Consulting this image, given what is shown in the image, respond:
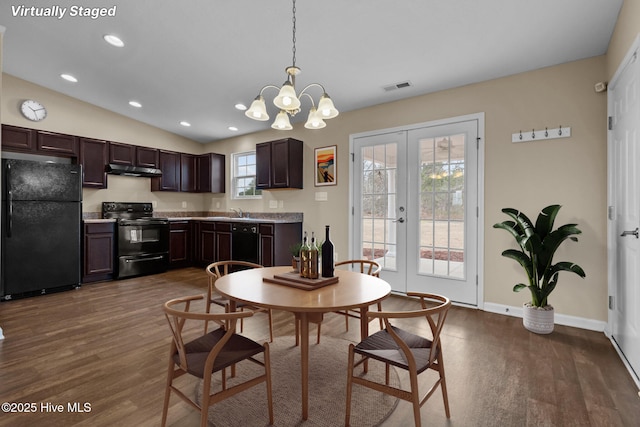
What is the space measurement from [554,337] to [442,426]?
187 cm

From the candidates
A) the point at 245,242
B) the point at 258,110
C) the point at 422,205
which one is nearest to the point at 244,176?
the point at 245,242

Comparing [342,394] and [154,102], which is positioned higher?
[154,102]

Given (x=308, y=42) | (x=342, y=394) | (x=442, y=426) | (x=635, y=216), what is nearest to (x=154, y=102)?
(x=308, y=42)

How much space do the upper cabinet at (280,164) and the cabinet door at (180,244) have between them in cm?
185

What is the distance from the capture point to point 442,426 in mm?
1717

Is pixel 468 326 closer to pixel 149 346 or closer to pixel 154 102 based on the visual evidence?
pixel 149 346

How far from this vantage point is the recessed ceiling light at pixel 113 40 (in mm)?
3475

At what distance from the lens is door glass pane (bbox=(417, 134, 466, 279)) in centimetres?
381

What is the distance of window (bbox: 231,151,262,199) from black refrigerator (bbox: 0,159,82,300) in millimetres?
2591

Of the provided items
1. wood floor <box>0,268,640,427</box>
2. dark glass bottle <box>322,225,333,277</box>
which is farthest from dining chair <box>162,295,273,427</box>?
dark glass bottle <box>322,225,333,277</box>

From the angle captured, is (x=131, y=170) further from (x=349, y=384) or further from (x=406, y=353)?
(x=406, y=353)

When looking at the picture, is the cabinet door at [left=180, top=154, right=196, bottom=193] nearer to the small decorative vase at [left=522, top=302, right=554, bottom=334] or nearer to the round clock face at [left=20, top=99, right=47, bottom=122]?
the round clock face at [left=20, top=99, right=47, bottom=122]

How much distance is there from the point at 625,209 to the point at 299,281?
102 inches

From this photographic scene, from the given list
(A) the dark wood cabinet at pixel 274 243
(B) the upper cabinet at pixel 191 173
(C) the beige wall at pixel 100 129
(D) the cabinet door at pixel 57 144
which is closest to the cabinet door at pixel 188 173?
(B) the upper cabinet at pixel 191 173
